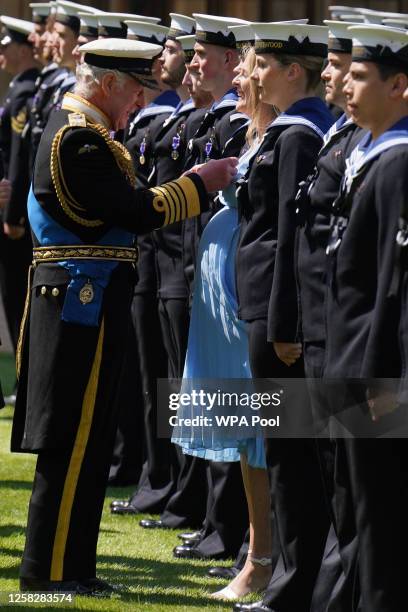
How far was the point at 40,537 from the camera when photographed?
6.52 meters

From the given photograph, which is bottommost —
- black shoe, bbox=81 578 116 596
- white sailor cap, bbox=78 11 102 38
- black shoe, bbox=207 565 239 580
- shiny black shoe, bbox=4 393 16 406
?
shiny black shoe, bbox=4 393 16 406

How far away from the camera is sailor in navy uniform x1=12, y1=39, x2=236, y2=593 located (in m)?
6.38

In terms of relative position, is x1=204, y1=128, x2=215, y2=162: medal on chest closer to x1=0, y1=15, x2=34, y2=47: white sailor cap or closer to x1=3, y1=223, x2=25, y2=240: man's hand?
x1=3, y1=223, x2=25, y2=240: man's hand

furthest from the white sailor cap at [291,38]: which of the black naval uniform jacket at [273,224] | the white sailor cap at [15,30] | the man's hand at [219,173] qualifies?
the white sailor cap at [15,30]

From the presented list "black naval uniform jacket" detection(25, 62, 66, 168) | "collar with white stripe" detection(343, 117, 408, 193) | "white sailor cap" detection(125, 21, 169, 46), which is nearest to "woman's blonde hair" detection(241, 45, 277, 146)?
"collar with white stripe" detection(343, 117, 408, 193)

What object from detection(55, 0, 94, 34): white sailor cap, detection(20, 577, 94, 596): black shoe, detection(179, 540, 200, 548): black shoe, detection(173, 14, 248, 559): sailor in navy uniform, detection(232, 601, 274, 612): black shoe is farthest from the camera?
detection(55, 0, 94, 34): white sailor cap

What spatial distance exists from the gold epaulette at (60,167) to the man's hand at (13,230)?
5.13 metres

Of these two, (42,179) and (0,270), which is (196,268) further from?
(0,270)

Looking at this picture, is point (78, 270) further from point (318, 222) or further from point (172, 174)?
point (172, 174)

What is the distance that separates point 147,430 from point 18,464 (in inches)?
60.4

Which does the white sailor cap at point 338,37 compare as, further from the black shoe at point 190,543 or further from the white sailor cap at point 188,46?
the black shoe at point 190,543

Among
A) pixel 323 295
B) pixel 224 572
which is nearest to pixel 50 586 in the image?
pixel 224 572

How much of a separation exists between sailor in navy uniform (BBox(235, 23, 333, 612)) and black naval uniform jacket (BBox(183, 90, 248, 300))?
0.93 m

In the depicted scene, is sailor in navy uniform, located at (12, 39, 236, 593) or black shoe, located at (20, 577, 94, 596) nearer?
sailor in navy uniform, located at (12, 39, 236, 593)
